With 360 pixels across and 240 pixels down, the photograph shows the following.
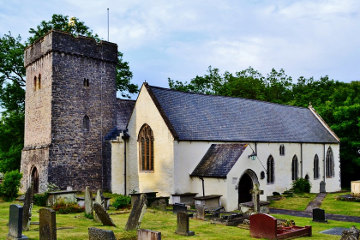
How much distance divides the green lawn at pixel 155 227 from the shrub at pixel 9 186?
150 inches

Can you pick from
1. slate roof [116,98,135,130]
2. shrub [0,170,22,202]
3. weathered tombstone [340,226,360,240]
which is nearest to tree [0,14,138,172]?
slate roof [116,98,135,130]

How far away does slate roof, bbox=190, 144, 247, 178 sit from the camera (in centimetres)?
2483

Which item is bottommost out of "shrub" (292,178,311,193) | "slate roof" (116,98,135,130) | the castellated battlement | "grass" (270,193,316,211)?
"grass" (270,193,316,211)

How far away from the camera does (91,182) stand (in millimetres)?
30281

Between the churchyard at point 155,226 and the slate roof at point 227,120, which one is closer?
the churchyard at point 155,226

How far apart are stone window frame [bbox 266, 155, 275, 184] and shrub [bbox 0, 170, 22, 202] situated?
19.5 meters

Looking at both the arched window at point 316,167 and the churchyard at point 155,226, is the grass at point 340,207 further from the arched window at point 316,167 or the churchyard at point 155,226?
the arched window at point 316,167

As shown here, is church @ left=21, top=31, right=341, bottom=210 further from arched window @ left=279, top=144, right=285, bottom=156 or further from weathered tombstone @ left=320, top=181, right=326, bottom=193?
weathered tombstone @ left=320, top=181, right=326, bottom=193

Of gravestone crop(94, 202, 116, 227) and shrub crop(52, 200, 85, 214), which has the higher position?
gravestone crop(94, 202, 116, 227)

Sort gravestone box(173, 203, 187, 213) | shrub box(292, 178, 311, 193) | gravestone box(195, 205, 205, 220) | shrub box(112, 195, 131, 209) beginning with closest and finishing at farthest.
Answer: gravestone box(195, 205, 205, 220), gravestone box(173, 203, 187, 213), shrub box(112, 195, 131, 209), shrub box(292, 178, 311, 193)

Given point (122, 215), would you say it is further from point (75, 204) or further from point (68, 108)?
point (68, 108)

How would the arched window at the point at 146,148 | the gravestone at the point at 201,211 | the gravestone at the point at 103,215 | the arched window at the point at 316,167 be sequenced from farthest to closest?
the arched window at the point at 316,167, the arched window at the point at 146,148, the gravestone at the point at 201,211, the gravestone at the point at 103,215

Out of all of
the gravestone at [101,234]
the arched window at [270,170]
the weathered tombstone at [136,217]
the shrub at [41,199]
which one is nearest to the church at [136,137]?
the arched window at [270,170]

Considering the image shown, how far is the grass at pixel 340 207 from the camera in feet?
77.6
